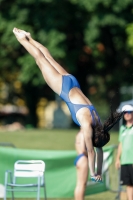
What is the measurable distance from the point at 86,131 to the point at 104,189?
5.65m

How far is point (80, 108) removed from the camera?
902 centimetres

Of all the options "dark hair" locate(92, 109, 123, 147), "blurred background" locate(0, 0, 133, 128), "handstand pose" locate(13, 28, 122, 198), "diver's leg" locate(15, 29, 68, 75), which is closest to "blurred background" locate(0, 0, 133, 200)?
"blurred background" locate(0, 0, 133, 128)

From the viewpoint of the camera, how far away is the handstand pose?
8.87 meters

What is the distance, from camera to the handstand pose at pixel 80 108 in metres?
8.87

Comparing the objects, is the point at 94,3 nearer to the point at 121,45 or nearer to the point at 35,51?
the point at 121,45

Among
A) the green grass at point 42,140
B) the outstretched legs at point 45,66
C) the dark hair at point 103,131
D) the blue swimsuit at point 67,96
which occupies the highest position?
the green grass at point 42,140

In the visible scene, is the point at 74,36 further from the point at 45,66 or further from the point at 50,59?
the point at 45,66

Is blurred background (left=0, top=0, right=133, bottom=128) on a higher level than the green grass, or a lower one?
higher

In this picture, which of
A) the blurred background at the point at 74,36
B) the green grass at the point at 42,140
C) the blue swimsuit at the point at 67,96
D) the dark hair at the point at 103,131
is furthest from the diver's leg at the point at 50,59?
the blurred background at the point at 74,36

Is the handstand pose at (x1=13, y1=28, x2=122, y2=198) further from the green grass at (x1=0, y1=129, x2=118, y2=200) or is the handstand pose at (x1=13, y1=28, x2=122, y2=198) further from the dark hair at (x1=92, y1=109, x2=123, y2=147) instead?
the green grass at (x1=0, y1=129, x2=118, y2=200)

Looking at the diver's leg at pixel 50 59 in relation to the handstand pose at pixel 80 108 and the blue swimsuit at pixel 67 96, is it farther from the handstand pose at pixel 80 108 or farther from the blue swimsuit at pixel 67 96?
the blue swimsuit at pixel 67 96

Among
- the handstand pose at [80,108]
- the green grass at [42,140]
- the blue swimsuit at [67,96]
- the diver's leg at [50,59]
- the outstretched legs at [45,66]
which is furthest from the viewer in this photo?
the green grass at [42,140]

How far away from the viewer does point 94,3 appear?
32.0m

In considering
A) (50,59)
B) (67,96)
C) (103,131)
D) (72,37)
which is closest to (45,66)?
(50,59)
